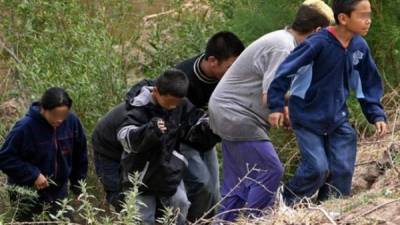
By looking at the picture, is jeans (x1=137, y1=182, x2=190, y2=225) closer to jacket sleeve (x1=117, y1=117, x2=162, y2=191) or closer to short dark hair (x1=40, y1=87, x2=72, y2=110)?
jacket sleeve (x1=117, y1=117, x2=162, y2=191)

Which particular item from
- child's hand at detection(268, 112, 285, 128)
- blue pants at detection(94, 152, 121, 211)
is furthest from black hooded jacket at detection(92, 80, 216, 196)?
child's hand at detection(268, 112, 285, 128)

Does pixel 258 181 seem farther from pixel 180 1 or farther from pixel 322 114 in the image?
pixel 180 1

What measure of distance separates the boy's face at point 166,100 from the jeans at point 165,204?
595 mm

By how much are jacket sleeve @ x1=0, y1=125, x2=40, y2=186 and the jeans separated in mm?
847

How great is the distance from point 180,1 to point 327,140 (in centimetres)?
494

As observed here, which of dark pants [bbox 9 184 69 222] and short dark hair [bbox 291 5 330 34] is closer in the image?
short dark hair [bbox 291 5 330 34]

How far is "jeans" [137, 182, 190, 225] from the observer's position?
20.0 feet

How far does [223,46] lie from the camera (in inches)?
246

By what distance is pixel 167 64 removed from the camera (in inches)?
377

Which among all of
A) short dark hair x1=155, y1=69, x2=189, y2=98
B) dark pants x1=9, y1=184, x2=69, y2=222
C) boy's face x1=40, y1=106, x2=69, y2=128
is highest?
short dark hair x1=155, y1=69, x2=189, y2=98

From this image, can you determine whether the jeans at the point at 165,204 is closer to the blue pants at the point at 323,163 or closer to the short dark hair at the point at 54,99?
the blue pants at the point at 323,163

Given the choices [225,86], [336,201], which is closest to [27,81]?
[225,86]

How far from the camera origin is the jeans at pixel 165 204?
6.10 m

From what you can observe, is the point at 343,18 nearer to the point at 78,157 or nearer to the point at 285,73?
the point at 285,73
